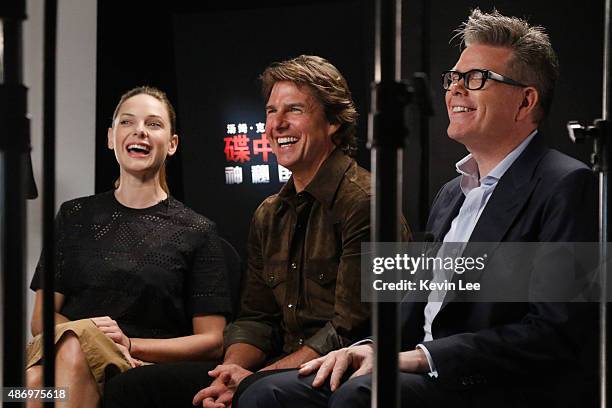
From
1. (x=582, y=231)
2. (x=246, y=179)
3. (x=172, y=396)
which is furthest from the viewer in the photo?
(x=246, y=179)

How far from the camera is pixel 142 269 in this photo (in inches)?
102

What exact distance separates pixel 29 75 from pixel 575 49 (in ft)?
7.23

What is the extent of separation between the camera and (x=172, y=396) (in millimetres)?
2297

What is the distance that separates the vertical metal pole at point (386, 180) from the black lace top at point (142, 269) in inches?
62.6

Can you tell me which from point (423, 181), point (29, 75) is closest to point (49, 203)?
point (423, 181)

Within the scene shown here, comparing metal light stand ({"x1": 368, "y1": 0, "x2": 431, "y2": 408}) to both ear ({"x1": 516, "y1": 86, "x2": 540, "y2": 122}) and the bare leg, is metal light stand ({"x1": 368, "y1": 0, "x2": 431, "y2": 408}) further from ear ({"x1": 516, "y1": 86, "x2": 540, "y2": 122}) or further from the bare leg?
the bare leg

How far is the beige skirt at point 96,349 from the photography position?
2320 mm

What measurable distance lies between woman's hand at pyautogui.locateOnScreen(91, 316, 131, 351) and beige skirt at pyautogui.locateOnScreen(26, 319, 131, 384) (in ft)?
0.15

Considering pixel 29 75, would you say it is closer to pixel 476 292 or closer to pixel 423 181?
pixel 476 292

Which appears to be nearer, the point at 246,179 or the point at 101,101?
the point at 246,179

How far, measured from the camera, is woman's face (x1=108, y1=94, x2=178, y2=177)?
275 centimetres

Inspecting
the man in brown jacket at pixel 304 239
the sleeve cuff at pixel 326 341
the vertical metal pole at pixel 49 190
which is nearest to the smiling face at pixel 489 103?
the man in brown jacket at pixel 304 239

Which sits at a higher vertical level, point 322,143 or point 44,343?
point 322,143

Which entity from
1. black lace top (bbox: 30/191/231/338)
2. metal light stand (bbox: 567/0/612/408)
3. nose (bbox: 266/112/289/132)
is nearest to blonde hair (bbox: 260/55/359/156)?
nose (bbox: 266/112/289/132)
